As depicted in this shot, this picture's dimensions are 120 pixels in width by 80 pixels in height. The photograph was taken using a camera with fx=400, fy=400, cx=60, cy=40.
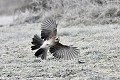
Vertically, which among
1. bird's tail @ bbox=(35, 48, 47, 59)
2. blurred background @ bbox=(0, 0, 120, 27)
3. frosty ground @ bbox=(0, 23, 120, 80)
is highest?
blurred background @ bbox=(0, 0, 120, 27)

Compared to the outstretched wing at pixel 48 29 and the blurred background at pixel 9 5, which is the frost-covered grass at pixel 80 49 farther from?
the blurred background at pixel 9 5

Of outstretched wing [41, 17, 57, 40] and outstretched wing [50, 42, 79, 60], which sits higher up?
outstretched wing [41, 17, 57, 40]

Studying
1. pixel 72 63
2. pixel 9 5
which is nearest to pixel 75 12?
pixel 72 63

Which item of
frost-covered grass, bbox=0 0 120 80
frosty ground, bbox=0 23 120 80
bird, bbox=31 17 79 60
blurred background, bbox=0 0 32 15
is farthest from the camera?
blurred background, bbox=0 0 32 15

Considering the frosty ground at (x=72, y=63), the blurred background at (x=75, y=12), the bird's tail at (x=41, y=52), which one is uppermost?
the blurred background at (x=75, y=12)

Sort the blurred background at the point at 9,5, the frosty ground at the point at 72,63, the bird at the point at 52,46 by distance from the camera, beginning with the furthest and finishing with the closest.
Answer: the blurred background at the point at 9,5 → the bird at the point at 52,46 → the frosty ground at the point at 72,63

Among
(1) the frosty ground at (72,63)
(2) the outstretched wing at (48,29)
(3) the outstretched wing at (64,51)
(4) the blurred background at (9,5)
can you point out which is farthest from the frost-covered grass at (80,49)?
(4) the blurred background at (9,5)

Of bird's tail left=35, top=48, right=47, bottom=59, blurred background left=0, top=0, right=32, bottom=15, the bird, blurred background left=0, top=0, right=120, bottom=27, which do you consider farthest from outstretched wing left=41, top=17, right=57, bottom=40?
blurred background left=0, top=0, right=32, bottom=15

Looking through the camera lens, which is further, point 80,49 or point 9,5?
point 9,5

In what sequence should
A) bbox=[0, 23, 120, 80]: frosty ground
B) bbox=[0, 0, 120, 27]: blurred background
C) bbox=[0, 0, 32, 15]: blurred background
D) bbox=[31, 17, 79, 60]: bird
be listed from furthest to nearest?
1. bbox=[0, 0, 32, 15]: blurred background
2. bbox=[0, 0, 120, 27]: blurred background
3. bbox=[31, 17, 79, 60]: bird
4. bbox=[0, 23, 120, 80]: frosty ground

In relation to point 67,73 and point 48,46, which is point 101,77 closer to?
point 67,73

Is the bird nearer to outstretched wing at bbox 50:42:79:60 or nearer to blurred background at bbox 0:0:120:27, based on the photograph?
outstretched wing at bbox 50:42:79:60

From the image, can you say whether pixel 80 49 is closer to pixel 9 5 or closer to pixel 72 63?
pixel 72 63

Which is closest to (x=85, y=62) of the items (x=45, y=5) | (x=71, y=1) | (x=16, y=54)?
(x=16, y=54)
